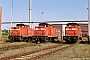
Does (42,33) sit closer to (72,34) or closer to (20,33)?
(72,34)

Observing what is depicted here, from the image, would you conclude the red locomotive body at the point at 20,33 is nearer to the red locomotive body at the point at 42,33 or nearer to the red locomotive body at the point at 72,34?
the red locomotive body at the point at 42,33

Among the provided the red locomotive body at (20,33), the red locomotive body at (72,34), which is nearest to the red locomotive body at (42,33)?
the red locomotive body at (72,34)

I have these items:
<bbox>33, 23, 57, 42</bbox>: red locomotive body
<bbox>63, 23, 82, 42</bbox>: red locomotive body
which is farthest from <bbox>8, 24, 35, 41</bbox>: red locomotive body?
<bbox>63, 23, 82, 42</bbox>: red locomotive body

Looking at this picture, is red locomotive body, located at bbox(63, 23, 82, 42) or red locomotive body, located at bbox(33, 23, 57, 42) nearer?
red locomotive body, located at bbox(63, 23, 82, 42)

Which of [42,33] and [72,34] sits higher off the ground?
[42,33]

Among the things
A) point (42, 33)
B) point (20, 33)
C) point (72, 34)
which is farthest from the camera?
point (20, 33)

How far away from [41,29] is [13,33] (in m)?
5.59

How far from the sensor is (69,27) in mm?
32250

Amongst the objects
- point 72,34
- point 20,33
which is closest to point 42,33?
point 72,34

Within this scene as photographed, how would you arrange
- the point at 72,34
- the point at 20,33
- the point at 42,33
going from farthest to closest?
the point at 20,33 → the point at 42,33 → the point at 72,34

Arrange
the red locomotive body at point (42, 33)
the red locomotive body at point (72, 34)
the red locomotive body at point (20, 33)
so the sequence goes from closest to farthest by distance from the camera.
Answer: the red locomotive body at point (72, 34), the red locomotive body at point (42, 33), the red locomotive body at point (20, 33)

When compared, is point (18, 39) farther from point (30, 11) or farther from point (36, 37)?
point (30, 11)

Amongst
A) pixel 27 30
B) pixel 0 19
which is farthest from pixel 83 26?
pixel 27 30

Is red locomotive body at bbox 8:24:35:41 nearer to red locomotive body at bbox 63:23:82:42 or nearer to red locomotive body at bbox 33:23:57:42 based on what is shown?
red locomotive body at bbox 33:23:57:42
